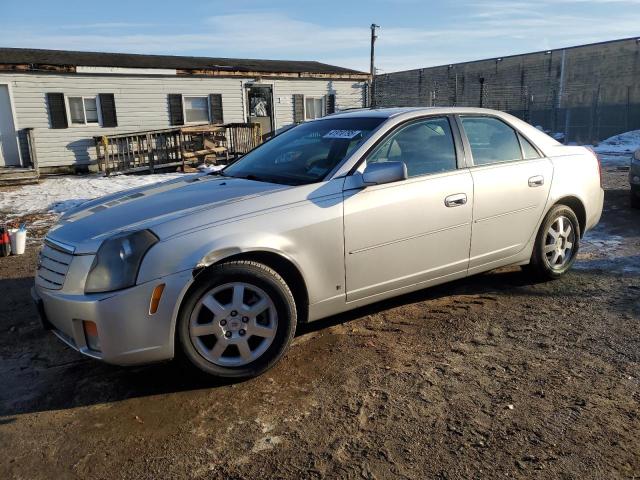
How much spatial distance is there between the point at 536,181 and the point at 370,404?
8.73ft

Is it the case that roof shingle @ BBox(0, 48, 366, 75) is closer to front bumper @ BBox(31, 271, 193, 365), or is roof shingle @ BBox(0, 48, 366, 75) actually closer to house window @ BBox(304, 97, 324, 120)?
house window @ BBox(304, 97, 324, 120)

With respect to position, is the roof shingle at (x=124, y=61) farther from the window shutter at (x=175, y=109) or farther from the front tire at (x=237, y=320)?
the front tire at (x=237, y=320)

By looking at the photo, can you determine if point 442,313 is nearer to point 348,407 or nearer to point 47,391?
point 348,407

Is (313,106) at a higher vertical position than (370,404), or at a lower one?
higher

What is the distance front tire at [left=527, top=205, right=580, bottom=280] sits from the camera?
4727 mm

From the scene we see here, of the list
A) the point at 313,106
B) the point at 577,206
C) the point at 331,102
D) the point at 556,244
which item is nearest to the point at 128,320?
the point at 556,244

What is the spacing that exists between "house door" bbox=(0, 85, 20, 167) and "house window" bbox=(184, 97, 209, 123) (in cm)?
505

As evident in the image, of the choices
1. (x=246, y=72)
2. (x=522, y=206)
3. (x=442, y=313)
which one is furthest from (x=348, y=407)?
(x=246, y=72)

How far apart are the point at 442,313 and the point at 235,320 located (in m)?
1.87

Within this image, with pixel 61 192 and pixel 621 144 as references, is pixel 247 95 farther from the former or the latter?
pixel 621 144

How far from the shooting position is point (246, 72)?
18.2 metres

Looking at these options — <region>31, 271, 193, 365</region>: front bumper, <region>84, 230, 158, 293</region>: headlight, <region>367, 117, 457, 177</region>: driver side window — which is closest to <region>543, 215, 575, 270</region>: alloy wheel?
<region>367, 117, 457, 177</region>: driver side window

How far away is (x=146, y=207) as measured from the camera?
3424mm

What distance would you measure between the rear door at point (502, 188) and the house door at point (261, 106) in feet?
49.9
